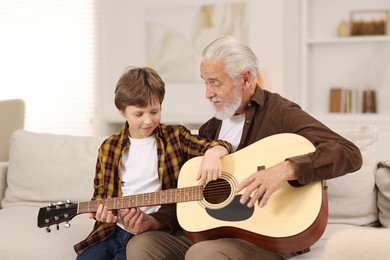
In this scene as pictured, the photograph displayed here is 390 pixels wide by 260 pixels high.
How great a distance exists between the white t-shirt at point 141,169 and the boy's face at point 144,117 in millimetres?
77

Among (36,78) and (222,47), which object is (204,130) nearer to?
(222,47)

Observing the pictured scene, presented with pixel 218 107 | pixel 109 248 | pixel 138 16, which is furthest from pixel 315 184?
pixel 138 16

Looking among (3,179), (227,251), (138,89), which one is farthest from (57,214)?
(3,179)

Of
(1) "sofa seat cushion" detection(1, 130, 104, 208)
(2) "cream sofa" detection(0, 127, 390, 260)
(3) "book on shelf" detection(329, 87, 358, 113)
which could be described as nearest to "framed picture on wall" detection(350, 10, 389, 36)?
(3) "book on shelf" detection(329, 87, 358, 113)

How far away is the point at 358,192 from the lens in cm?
247

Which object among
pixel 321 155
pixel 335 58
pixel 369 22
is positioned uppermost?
pixel 369 22

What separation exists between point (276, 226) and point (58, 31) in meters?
4.49

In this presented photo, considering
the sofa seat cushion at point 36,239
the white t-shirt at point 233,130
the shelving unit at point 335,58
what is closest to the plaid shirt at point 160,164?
the white t-shirt at point 233,130

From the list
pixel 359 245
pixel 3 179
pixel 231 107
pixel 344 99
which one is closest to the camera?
pixel 359 245

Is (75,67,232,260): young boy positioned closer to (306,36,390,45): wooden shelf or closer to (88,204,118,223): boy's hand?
(88,204,118,223): boy's hand

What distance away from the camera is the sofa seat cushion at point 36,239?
2492mm

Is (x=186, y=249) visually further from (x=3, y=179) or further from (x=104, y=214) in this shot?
(x=3, y=179)

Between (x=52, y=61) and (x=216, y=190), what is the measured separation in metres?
4.27

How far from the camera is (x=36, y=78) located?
19.8 ft
